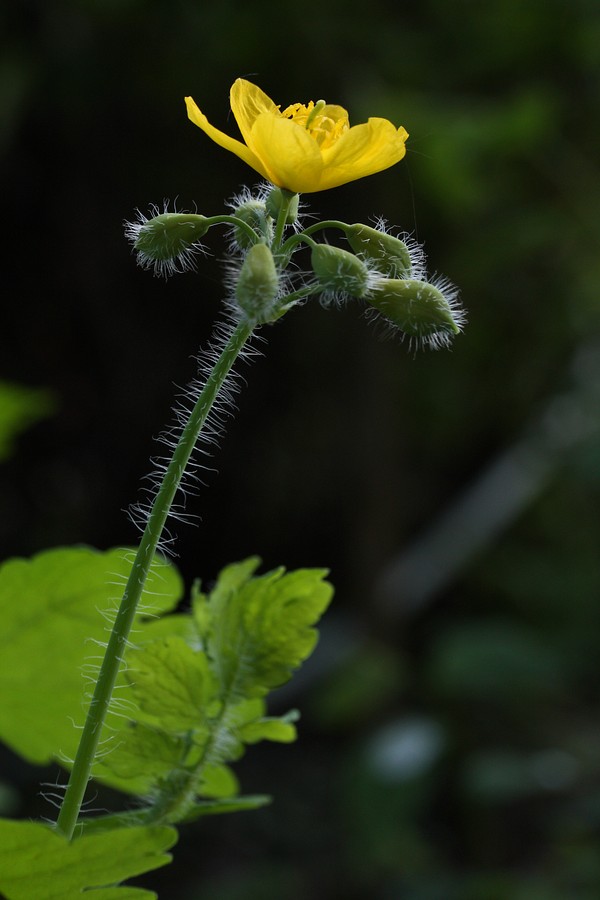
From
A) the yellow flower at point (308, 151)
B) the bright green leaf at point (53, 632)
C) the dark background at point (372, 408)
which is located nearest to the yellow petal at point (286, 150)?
the yellow flower at point (308, 151)

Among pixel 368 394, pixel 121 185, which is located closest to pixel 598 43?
pixel 368 394

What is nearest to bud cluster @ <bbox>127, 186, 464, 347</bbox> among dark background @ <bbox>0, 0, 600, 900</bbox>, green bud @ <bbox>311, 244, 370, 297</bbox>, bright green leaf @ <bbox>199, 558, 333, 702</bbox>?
green bud @ <bbox>311, 244, 370, 297</bbox>

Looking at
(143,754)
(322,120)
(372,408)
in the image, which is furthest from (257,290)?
(372,408)

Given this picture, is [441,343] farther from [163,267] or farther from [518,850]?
[518,850]

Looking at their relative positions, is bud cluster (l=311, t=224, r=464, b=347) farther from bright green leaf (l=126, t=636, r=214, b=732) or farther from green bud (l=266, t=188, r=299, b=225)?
bright green leaf (l=126, t=636, r=214, b=732)

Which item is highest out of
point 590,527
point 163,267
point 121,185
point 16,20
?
point 16,20

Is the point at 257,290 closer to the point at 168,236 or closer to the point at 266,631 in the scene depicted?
the point at 168,236

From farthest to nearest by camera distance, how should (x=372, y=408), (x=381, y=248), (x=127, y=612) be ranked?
(x=372, y=408) → (x=381, y=248) → (x=127, y=612)
